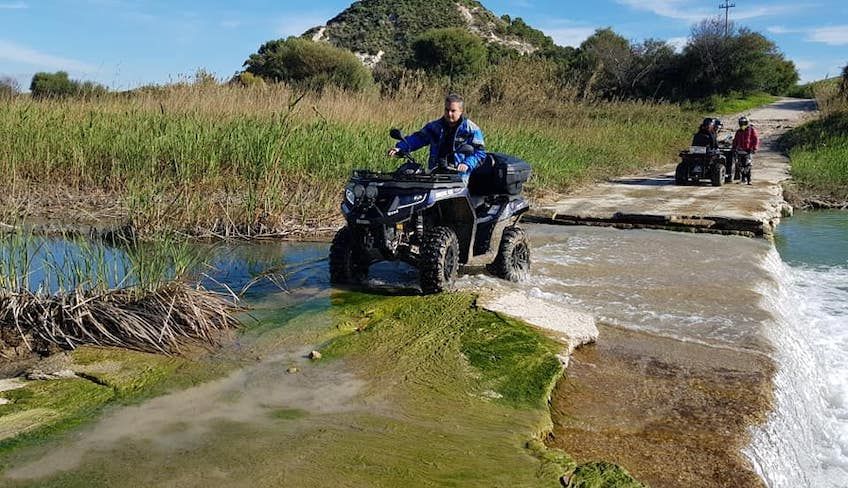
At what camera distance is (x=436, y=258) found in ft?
16.6

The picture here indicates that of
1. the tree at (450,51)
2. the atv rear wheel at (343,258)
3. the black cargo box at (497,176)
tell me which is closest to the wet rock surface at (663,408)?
the black cargo box at (497,176)

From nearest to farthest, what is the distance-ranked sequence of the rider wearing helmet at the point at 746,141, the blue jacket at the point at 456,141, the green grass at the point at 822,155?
the blue jacket at the point at 456,141, the rider wearing helmet at the point at 746,141, the green grass at the point at 822,155

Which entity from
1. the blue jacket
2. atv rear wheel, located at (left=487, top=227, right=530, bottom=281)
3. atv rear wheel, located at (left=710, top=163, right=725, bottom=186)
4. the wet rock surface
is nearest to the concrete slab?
atv rear wheel, located at (left=710, top=163, right=725, bottom=186)

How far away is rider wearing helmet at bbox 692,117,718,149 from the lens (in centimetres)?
1381

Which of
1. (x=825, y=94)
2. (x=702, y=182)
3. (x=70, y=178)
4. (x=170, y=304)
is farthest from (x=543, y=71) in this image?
(x=170, y=304)

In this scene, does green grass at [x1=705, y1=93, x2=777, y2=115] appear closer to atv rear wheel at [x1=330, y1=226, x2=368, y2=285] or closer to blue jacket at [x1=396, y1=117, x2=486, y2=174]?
blue jacket at [x1=396, y1=117, x2=486, y2=174]

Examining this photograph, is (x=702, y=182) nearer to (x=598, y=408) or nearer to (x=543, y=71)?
(x=543, y=71)

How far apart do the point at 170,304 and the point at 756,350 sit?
134 inches

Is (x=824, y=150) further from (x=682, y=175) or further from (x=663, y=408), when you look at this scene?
(x=663, y=408)

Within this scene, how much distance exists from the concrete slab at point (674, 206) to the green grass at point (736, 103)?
55.6 ft

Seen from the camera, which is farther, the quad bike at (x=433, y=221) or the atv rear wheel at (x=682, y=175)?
the atv rear wheel at (x=682, y=175)

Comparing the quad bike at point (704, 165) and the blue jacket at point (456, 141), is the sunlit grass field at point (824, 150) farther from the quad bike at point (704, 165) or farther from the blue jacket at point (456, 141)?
the blue jacket at point (456, 141)

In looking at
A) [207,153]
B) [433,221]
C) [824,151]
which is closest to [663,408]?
[433,221]

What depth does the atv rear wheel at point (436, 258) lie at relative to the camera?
509cm
